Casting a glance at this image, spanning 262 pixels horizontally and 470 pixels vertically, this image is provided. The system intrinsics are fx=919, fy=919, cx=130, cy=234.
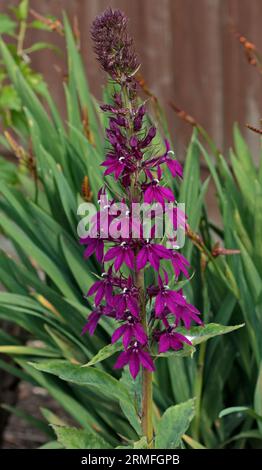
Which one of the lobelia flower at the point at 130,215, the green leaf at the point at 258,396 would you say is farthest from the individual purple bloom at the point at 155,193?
the green leaf at the point at 258,396

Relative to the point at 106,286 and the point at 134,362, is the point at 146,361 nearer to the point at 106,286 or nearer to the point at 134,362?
the point at 134,362

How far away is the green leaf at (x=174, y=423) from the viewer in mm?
1452

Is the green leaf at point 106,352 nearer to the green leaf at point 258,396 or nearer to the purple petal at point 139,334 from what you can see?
the purple petal at point 139,334

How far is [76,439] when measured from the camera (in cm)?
155

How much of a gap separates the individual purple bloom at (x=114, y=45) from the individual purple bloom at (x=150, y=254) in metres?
0.24

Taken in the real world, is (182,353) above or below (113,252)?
below

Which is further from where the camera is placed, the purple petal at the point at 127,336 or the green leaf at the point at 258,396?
the green leaf at the point at 258,396

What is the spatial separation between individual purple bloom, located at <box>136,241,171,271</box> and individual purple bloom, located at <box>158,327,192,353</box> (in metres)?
0.13

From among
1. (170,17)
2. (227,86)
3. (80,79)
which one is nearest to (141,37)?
(170,17)

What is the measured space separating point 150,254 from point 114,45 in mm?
294

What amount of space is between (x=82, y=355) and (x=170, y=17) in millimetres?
2377

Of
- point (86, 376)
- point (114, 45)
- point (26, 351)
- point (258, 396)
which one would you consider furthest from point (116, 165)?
point (26, 351)

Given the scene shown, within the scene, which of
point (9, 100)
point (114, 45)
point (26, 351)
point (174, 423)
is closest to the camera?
point (114, 45)

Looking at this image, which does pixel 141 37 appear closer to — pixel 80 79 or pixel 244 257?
pixel 80 79
